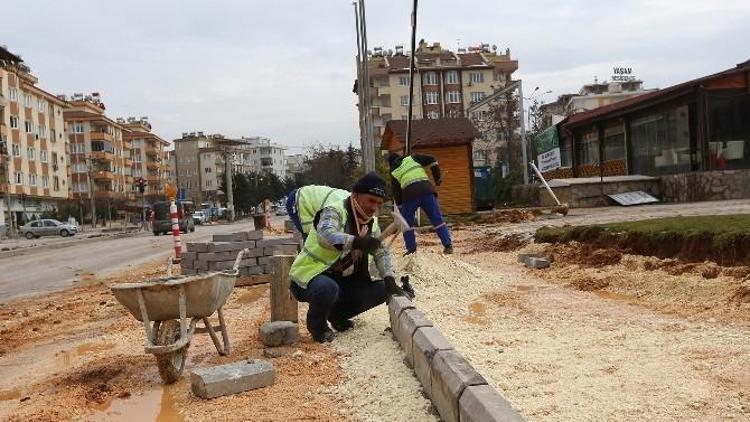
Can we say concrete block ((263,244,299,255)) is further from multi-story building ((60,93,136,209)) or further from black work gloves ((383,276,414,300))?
multi-story building ((60,93,136,209))

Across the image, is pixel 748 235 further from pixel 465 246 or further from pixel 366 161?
pixel 366 161

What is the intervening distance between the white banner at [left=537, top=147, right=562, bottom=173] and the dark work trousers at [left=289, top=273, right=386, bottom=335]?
2125 cm

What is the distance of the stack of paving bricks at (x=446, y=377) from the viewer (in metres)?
2.76

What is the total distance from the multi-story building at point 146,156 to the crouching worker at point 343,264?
322 ft

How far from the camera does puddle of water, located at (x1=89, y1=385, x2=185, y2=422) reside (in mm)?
4166

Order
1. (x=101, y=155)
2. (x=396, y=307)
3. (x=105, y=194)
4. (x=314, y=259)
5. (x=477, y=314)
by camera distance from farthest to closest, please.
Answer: (x=105, y=194) → (x=101, y=155) → (x=477, y=314) → (x=314, y=259) → (x=396, y=307)

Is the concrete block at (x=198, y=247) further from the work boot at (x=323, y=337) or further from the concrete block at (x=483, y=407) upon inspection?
the concrete block at (x=483, y=407)

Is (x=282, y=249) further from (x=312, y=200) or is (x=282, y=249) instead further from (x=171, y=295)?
(x=171, y=295)

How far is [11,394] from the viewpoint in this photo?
4.99 m

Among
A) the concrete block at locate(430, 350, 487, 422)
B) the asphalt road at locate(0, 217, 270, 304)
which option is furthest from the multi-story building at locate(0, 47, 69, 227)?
the concrete block at locate(430, 350, 487, 422)

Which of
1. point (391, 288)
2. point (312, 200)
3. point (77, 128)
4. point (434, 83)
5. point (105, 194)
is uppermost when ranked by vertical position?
point (434, 83)

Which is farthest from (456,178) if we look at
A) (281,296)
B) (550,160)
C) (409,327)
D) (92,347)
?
(409,327)

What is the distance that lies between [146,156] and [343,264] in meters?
105

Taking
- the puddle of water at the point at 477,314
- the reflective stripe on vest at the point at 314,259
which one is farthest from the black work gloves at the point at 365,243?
the puddle of water at the point at 477,314
